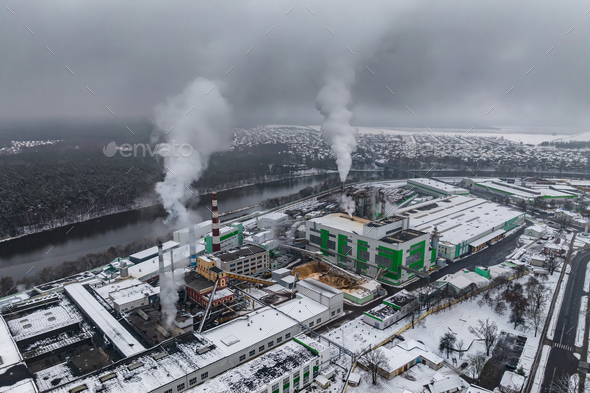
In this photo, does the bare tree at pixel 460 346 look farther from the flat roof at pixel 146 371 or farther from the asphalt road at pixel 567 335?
the flat roof at pixel 146 371

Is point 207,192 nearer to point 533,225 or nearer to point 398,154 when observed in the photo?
point 533,225

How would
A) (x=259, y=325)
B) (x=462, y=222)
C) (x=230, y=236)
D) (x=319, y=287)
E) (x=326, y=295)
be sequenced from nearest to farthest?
(x=259, y=325), (x=326, y=295), (x=319, y=287), (x=230, y=236), (x=462, y=222)

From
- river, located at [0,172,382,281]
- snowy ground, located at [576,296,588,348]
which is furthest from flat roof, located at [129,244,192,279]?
snowy ground, located at [576,296,588,348]

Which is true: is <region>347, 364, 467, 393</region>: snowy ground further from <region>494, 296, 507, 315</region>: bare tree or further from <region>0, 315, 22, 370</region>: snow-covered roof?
<region>0, 315, 22, 370</region>: snow-covered roof

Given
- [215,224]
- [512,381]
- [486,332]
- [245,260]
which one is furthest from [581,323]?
[215,224]

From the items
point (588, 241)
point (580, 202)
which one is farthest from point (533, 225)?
point (580, 202)

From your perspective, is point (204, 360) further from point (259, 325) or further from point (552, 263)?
point (552, 263)
